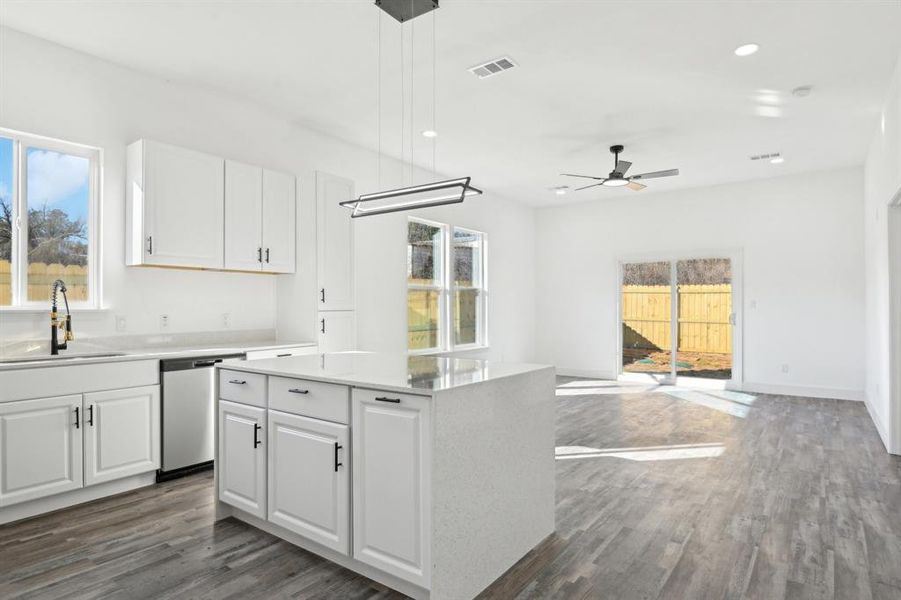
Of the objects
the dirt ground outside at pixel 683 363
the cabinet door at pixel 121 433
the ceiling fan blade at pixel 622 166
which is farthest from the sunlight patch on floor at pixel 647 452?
the dirt ground outside at pixel 683 363

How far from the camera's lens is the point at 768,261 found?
7.20 m

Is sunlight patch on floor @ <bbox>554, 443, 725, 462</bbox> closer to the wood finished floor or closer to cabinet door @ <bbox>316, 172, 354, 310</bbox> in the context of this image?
the wood finished floor

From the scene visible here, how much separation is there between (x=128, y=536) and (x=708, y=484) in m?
3.59

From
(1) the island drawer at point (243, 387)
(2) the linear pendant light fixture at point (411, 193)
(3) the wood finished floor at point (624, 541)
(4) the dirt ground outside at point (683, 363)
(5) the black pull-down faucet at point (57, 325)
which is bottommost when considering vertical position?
(3) the wood finished floor at point (624, 541)

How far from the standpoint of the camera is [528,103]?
4.59 m

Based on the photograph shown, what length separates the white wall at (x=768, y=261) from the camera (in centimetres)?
666

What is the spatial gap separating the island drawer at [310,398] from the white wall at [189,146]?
1.98 m

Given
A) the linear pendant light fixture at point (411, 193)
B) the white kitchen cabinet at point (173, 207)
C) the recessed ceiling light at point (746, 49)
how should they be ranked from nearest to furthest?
the linear pendant light fixture at point (411, 193)
the recessed ceiling light at point (746, 49)
the white kitchen cabinet at point (173, 207)

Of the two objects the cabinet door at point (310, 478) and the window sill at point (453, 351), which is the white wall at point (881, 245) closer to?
the cabinet door at point (310, 478)

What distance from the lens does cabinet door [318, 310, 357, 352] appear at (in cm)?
473

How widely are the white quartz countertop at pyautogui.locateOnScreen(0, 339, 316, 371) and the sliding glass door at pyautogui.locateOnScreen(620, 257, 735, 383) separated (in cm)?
570

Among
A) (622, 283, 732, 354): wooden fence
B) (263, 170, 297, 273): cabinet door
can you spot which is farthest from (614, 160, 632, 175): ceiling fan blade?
(263, 170, 297, 273): cabinet door

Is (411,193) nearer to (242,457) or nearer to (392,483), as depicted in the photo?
(392,483)

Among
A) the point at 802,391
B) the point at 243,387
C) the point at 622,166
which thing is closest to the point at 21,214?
the point at 243,387
